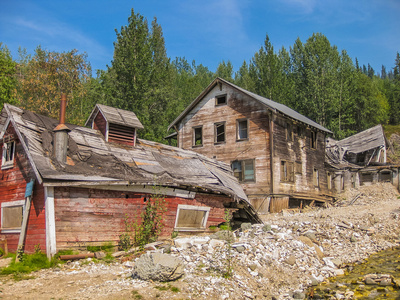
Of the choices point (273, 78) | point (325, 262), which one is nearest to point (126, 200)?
point (325, 262)

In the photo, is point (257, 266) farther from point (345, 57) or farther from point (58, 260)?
point (345, 57)

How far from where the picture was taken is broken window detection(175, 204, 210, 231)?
1543cm

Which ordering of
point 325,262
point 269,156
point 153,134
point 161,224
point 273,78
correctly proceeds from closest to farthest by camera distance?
point 325,262 → point 161,224 → point 269,156 → point 153,134 → point 273,78

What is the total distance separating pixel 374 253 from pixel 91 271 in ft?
35.6

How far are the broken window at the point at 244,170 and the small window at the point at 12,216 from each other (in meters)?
15.8

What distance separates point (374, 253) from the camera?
14492 millimetres

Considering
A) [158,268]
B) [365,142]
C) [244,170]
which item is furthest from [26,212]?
[365,142]

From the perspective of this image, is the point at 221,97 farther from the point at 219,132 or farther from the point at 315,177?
the point at 315,177

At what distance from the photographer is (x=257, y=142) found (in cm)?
2595

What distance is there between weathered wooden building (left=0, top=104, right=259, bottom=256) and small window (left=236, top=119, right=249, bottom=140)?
30.0 feet

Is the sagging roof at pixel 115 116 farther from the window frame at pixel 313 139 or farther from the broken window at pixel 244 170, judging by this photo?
the window frame at pixel 313 139

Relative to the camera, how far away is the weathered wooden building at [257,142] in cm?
2525

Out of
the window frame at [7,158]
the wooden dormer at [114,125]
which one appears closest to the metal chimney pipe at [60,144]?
the window frame at [7,158]

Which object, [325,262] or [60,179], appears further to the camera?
[325,262]
